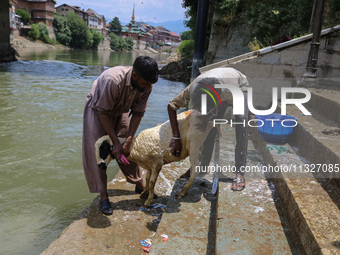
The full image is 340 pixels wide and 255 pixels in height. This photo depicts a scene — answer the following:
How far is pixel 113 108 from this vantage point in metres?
3.48

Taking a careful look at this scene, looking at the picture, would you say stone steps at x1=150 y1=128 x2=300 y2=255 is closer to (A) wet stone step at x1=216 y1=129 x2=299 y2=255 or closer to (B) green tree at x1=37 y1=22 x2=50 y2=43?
(A) wet stone step at x1=216 y1=129 x2=299 y2=255

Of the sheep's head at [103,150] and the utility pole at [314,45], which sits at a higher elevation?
the utility pole at [314,45]

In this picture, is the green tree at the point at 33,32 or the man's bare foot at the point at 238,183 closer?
the man's bare foot at the point at 238,183

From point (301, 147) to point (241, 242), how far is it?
2.00 m

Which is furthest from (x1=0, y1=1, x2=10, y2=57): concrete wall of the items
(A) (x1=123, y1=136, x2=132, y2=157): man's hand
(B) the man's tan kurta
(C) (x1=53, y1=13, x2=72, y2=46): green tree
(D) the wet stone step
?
(C) (x1=53, y1=13, x2=72, y2=46): green tree

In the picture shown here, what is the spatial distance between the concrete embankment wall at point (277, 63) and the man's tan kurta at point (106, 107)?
3716 millimetres

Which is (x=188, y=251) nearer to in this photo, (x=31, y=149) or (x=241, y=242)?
(x=241, y=242)

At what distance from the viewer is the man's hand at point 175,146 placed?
341cm

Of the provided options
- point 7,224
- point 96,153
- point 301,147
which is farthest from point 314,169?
point 7,224

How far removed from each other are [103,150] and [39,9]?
8627 cm

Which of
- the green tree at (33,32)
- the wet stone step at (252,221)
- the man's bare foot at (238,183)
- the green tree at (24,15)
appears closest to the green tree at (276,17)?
the man's bare foot at (238,183)

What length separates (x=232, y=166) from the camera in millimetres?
3842

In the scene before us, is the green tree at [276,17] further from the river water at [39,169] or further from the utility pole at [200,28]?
the river water at [39,169]

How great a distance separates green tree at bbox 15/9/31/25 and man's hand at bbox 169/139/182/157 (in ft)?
265
